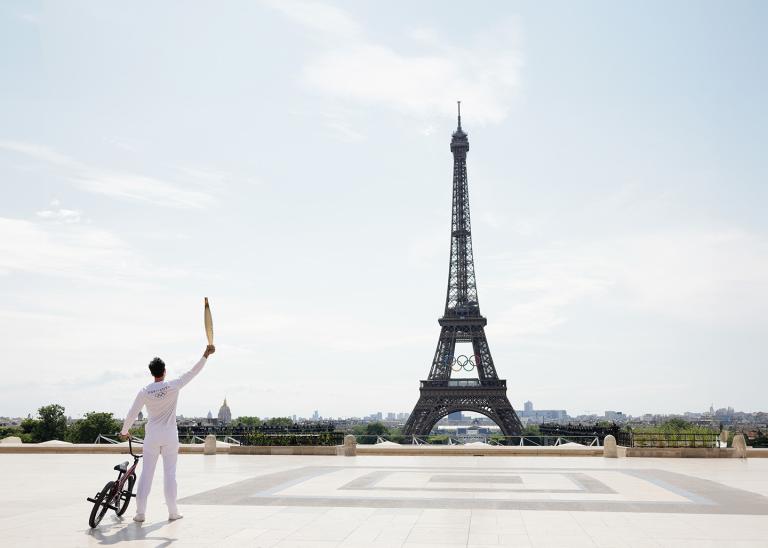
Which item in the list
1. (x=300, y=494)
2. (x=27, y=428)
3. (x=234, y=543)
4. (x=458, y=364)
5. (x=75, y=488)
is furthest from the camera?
(x=27, y=428)

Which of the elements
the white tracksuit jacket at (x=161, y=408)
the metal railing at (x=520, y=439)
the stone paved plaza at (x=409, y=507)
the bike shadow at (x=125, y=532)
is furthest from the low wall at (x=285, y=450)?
the white tracksuit jacket at (x=161, y=408)

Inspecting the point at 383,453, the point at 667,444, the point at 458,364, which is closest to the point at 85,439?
the point at 458,364

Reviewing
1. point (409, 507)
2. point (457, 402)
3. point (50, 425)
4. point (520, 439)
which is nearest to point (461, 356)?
point (457, 402)

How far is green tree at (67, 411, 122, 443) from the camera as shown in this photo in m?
82.3

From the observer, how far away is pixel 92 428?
83688mm

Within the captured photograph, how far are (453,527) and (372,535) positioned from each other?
1444 millimetres

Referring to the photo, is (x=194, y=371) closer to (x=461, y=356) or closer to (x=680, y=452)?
(x=680, y=452)

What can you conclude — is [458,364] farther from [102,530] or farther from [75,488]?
[102,530]

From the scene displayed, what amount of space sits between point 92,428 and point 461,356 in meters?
47.0

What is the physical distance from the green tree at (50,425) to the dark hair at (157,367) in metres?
81.7

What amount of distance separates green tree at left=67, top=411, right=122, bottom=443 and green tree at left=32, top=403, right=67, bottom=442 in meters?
1.63

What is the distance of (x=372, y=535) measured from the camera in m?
9.85

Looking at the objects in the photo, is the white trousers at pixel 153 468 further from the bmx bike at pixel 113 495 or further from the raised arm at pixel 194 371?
the raised arm at pixel 194 371

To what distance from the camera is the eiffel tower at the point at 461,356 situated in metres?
74.2
